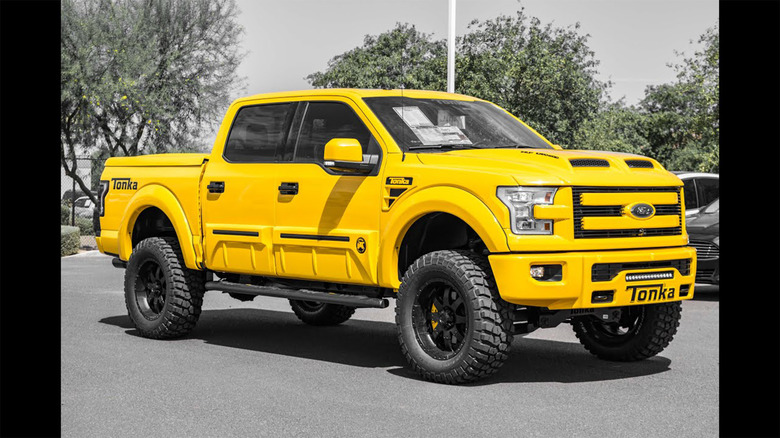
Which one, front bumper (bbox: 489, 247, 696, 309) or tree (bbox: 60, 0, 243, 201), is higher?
tree (bbox: 60, 0, 243, 201)

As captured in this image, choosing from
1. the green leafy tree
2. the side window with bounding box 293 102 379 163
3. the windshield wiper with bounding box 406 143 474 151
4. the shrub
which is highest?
the green leafy tree

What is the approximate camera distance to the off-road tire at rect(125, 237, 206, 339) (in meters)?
9.98

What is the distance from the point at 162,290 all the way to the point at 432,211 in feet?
11.8

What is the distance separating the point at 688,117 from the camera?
211 feet

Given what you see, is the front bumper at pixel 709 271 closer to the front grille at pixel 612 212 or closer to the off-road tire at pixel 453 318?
the front grille at pixel 612 212

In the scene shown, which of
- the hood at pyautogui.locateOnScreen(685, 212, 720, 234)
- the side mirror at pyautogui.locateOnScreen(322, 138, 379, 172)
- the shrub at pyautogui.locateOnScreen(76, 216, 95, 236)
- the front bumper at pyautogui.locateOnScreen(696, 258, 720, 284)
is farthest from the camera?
the shrub at pyautogui.locateOnScreen(76, 216, 95, 236)

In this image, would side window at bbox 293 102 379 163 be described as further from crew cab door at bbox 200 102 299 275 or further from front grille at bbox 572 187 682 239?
front grille at bbox 572 187 682 239

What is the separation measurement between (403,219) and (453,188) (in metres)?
0.53

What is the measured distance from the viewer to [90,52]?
90.3 feet

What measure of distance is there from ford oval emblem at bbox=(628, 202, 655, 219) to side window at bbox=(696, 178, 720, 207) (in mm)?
9453

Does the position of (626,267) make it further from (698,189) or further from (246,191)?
(698,189)

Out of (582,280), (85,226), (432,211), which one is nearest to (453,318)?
(432,211)

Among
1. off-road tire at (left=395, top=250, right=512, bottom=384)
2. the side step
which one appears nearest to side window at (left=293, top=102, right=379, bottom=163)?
the side step

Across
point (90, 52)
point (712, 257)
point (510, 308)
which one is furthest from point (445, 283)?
point (90, 52)
